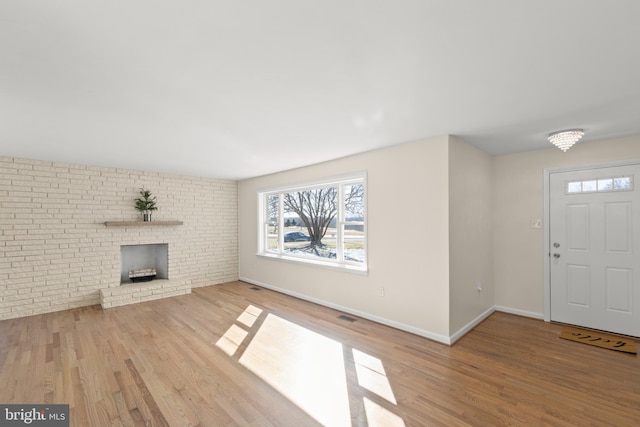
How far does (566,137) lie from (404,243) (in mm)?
2046

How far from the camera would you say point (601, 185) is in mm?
3510

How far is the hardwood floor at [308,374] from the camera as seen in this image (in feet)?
6.63

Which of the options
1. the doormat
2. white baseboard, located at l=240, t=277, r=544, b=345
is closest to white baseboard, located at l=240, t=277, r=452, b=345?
white baseboard, located at l=240, t=277, r=544, b=345

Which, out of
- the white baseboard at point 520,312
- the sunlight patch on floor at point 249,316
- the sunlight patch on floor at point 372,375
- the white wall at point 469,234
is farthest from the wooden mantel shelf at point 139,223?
the white baseboard at point 520,312

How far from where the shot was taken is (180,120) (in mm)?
2639

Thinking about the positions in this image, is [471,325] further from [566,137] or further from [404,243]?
[566,137]

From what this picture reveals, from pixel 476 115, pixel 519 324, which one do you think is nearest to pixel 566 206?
pixel 519 324

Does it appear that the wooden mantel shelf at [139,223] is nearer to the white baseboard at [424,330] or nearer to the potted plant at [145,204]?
the potted plant at [145,204]

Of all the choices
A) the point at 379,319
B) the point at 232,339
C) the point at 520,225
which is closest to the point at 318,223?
the point at 379,319

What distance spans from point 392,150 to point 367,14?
8.12ft

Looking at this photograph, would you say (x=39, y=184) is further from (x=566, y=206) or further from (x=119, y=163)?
(x=566, y=206)

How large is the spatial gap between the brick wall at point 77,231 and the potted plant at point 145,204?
4.5 inches

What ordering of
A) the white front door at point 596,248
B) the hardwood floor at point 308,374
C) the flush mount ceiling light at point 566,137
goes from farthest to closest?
the white front door at point 596,248, the flush mount ceiling light at point 566,137, the hardwood floor at point 308,374

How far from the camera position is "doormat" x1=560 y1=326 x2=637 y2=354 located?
9.92 ft
